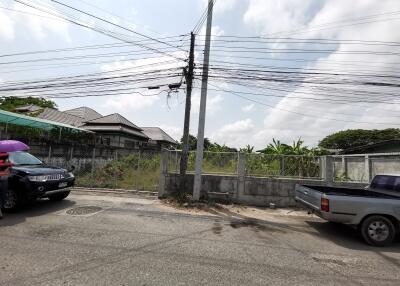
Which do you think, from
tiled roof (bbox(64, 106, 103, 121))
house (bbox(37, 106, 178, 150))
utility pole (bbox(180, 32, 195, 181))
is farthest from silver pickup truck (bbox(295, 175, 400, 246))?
tiled roof (bbox(64, 106, 103, 121))

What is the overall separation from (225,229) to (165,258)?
2783mm

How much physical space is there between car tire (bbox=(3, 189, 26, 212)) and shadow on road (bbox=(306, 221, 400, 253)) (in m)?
7.75

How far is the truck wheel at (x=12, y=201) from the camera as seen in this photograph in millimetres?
8562

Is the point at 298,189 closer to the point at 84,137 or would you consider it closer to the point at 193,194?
the point at 193,194

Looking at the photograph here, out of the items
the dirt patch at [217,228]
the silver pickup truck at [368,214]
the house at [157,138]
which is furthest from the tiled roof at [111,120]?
the silver pickup truck at [368,214]

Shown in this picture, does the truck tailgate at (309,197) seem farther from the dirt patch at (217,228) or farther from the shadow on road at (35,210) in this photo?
the shadow on road at (35,210)

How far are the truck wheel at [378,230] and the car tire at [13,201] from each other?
8.48 meters

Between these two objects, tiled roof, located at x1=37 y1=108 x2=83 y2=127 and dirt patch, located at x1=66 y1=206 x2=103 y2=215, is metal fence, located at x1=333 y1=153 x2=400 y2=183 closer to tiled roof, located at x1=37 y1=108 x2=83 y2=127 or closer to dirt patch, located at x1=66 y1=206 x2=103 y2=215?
dirt patch, located at x1=66 y1=206 x2=103 y2=215

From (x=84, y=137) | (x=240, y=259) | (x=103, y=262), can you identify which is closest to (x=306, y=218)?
(x=240, y=259)

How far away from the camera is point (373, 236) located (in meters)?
7.28

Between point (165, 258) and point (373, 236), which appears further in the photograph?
point (373, 236)

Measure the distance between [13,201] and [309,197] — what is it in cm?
773

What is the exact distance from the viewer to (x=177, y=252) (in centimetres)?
575

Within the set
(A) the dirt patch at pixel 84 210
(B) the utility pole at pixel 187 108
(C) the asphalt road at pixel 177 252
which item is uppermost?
Result: (B) the utility pole at pixel 187 108
